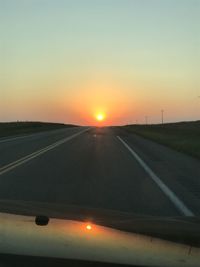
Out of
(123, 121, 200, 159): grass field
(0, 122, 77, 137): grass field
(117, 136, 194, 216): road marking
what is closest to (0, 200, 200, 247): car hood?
(117, 136, 194, 216): road marking

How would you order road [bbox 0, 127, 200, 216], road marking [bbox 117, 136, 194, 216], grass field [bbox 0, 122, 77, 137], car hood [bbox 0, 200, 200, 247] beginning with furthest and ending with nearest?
grass field [bbox 0, 122, 77, 137] → road [bbox 0, 127, 200, 216] → road marking [bbox 117, 136, 194, 216] → car hood [bbox 0, 200, 200, 247]

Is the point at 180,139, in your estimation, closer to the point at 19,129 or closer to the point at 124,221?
the point at 124,221

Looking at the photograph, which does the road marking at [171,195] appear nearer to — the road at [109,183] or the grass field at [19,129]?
the road at [109,183]

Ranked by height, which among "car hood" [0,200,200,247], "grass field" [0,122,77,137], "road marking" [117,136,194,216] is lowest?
"car hood" [0,200,200,247]

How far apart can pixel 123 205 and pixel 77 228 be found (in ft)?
19.5

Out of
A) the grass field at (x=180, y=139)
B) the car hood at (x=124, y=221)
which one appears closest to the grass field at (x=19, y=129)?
the grass field at (x=180, y=139)

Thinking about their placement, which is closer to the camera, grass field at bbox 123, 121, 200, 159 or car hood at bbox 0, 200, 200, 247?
car hood at bbox 0, 200, 200, 247

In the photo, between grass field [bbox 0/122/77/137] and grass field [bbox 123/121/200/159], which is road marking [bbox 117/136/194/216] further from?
grass field [bbox 0/122/77/137]

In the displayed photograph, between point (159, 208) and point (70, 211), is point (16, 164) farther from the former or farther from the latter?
point (70, 211)

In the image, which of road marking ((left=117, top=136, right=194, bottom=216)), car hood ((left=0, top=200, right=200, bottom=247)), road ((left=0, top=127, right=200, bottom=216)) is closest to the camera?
car hood ((left=0, top=200, right=200, bottom=247))

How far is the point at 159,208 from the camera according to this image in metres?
10.5

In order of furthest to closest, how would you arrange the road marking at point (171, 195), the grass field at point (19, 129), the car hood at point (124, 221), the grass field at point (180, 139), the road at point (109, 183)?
the grass field at point (19, 129) → the grass field at point (180, 139) → the road at point (109, 183) → the road marking at point (171, 195) → the car hood at point (124, 221)

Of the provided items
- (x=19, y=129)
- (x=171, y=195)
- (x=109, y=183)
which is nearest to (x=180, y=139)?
(x=109, y=183)

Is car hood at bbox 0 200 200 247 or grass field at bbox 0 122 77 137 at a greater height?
grass field at bbox 0 122 77 137
